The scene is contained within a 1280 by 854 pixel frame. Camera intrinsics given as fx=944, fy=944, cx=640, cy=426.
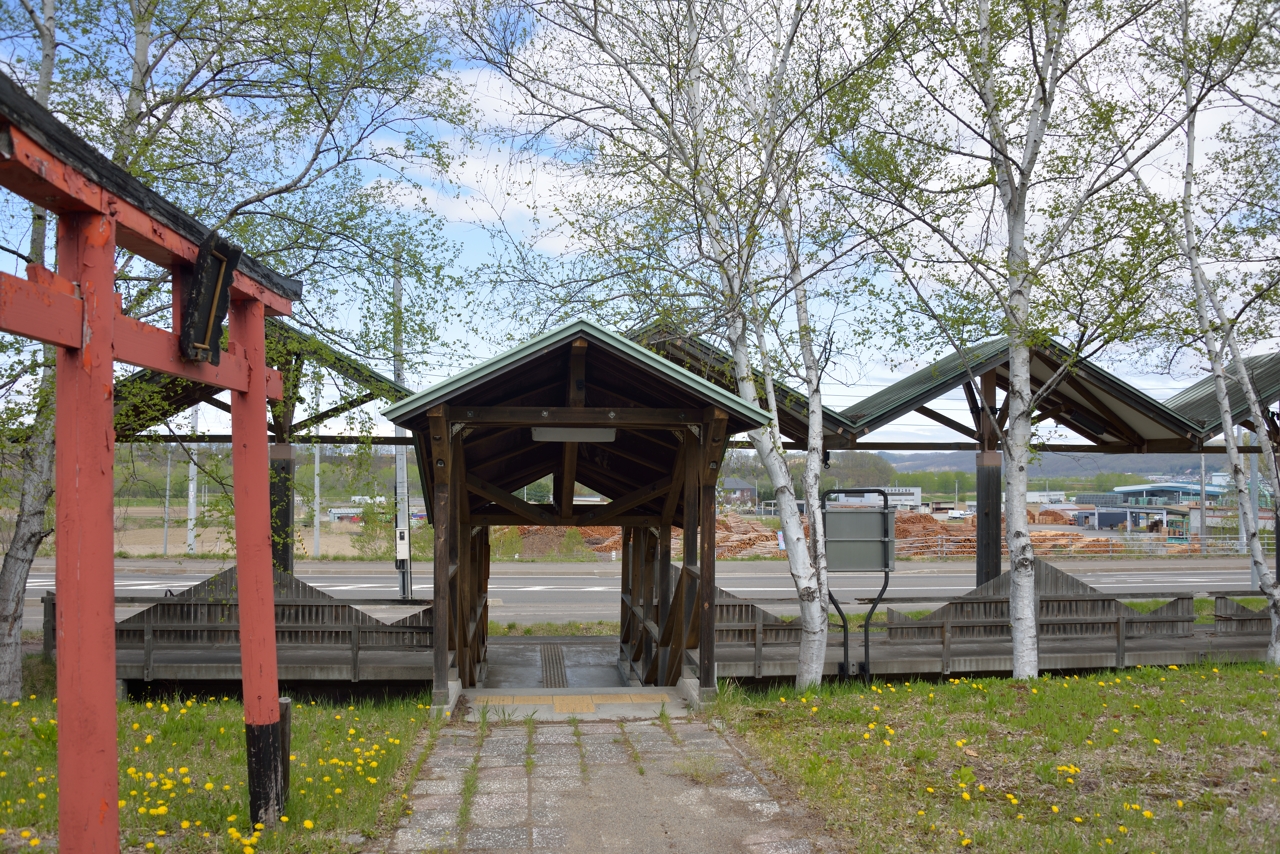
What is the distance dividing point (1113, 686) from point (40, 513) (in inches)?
409

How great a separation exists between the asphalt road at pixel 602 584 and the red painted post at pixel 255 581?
44.1 ft

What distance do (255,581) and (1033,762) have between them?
4.85 meters

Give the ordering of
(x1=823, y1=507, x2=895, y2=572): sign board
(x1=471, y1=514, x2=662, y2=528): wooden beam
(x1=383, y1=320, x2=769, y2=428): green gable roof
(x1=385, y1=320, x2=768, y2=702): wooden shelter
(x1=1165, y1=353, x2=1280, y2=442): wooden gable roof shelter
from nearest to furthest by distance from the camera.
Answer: (x1=383, y1=320, x2=769, y2=428): green gable roof → (x1=385, y1=320, x2=768, y2=702): wooden shelter → (x1=823, y1=507, x2=895, y2=572): sign board → (x1=471, y1=514, x2=662, y2=528): wooden beam → (x1=1165, y1=353, x2=1280, y2=442): wooden gable roof shelter

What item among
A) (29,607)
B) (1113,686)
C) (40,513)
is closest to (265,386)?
(40,513)

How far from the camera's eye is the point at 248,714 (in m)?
4.88

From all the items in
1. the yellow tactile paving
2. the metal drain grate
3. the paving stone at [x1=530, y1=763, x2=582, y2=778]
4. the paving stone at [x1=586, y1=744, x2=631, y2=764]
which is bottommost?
the metal drain grate

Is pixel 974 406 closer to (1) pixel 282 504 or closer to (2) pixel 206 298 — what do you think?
(1) pixel 282 504

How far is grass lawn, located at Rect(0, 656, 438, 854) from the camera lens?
4652 millimetres

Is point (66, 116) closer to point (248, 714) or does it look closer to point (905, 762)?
point (248, 714)

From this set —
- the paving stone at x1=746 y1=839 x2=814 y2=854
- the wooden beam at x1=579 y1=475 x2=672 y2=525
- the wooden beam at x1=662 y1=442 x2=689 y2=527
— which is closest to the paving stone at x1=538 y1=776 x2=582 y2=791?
the paving stone at x1=746 y1=839 x2=814 y2=854

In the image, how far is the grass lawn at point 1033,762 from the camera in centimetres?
483

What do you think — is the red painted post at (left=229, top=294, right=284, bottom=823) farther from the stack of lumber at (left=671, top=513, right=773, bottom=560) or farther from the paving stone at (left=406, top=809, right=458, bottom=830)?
the stack of lumber at (left=671, top=513, right=773, bottom=560)

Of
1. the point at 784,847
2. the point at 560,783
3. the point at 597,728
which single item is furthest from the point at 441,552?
the point at 784,847

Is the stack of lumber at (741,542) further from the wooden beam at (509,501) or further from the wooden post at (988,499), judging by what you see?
the wooden beam at (509,501)
